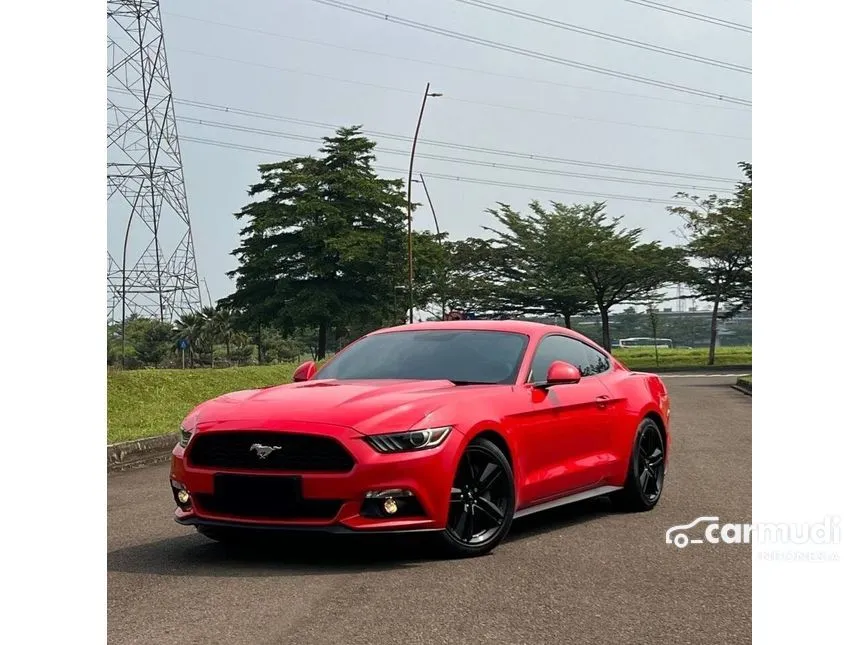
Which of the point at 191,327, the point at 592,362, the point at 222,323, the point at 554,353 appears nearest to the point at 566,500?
the point at 554,353

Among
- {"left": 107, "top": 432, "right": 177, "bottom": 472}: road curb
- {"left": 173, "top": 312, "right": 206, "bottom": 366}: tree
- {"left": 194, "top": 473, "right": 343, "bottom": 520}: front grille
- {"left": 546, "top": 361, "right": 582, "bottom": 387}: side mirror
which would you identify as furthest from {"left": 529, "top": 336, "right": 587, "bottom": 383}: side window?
{"left": 173, "top": 312, "right": 206, "bottom": 366}: tree

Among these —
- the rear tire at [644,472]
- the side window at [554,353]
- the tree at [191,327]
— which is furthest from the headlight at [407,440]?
the tree at [191,327]

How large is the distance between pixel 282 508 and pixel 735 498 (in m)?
4.23

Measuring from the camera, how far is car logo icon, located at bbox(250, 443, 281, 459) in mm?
6750

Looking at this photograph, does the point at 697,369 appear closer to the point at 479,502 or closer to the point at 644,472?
the point at 644,472

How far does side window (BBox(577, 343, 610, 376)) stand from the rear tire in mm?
512

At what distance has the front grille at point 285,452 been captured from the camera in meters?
6.68

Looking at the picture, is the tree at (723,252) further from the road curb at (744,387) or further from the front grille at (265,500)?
the front grille at (265,500)

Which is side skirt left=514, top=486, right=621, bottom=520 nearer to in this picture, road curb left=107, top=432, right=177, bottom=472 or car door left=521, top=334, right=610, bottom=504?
car door left=521, top=334, right=610, bottom=504

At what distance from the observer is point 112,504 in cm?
1002

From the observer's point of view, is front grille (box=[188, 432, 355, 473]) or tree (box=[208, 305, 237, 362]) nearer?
front grille (box=[188, 432, 355, 473])

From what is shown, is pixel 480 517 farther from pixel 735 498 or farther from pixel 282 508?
pixel 735 498

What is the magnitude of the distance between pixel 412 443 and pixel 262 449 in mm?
824
